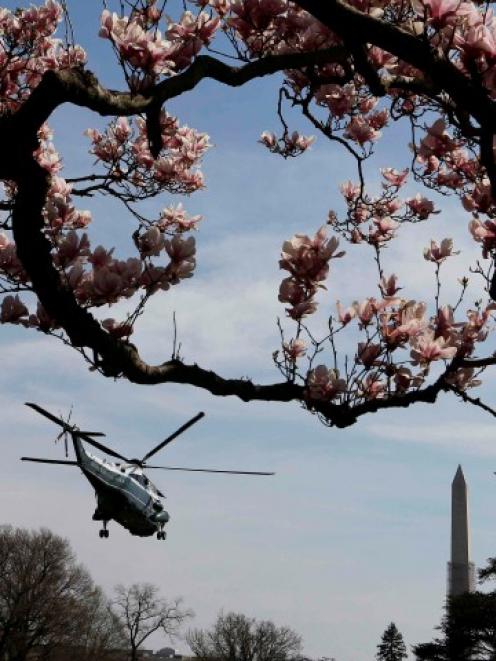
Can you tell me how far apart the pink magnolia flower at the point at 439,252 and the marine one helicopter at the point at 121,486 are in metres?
1.66

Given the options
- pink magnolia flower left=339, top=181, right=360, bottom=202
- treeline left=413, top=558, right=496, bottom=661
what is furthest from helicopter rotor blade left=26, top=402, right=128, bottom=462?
treeline left=413, top=558, right=496, bottom=661

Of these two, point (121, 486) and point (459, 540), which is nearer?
point (121, 486)

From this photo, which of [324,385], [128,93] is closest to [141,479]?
[324,385]

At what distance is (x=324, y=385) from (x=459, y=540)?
4148 cm

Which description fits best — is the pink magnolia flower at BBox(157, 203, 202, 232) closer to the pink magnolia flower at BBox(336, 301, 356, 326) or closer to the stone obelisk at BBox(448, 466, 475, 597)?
the pink magnolia flower at BBox(336, 301, 356, 326)

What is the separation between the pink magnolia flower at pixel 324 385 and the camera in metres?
4.30

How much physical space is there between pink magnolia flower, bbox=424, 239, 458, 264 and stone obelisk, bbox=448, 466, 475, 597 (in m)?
40.4

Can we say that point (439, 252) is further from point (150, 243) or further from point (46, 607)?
point (46, 607)

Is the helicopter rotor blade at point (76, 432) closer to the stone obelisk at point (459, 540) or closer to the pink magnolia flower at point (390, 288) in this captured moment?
the pink magnolia flower at point (390, 288)

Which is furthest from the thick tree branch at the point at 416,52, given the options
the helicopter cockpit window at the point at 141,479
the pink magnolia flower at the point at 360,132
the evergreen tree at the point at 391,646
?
the evergreen tree at the point at 391,646

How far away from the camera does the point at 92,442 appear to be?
412 cm

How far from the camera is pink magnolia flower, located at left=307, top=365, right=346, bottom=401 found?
4.30 m

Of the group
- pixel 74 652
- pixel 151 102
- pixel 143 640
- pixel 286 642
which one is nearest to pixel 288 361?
pixel 151 102

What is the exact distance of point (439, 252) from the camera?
17.0 ft
